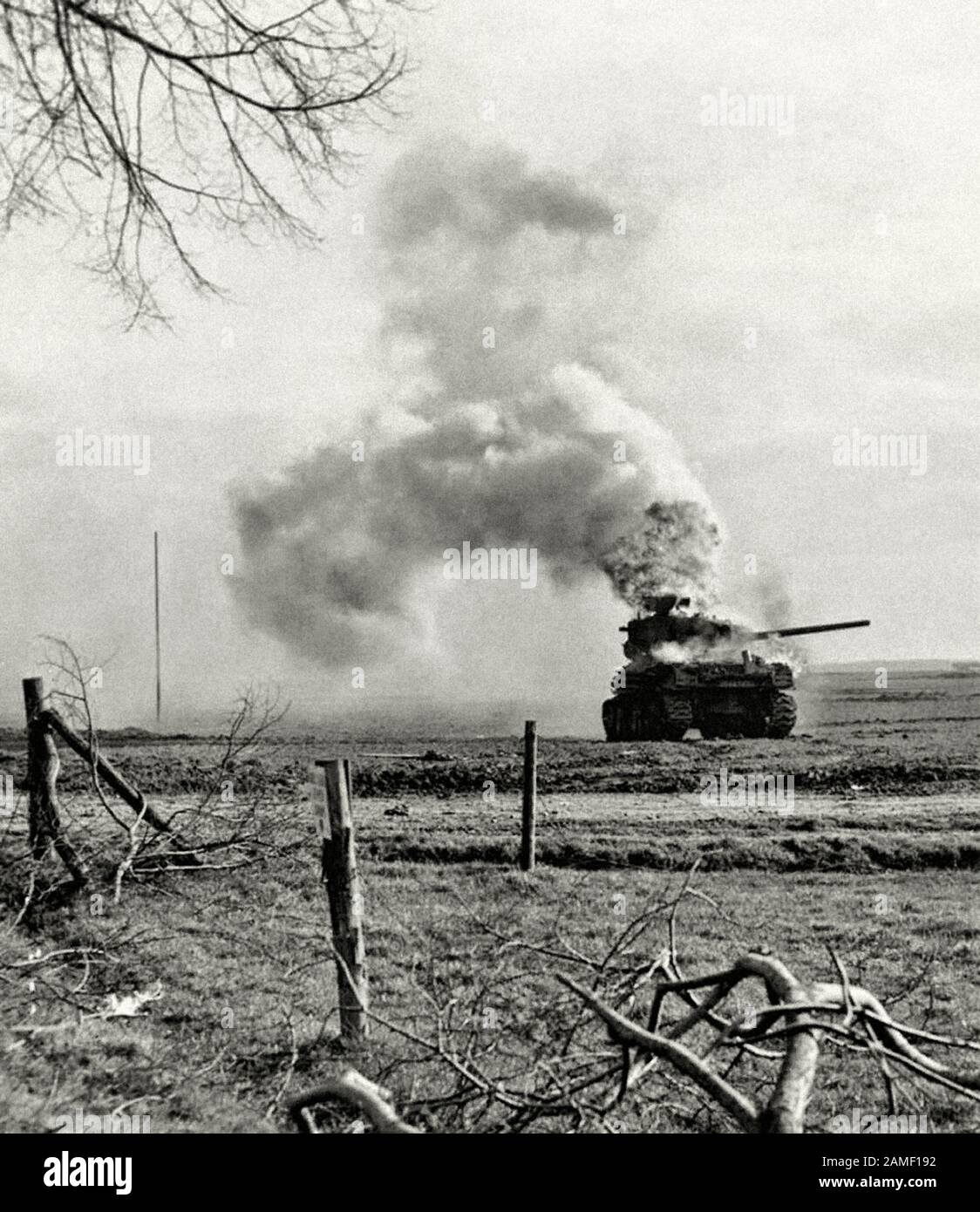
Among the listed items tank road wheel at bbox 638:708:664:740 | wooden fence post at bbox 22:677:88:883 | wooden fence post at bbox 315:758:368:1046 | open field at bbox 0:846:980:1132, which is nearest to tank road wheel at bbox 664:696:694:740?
tank road wheel at bbox 638:708:664:740

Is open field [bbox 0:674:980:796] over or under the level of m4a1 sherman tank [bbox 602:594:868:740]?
under

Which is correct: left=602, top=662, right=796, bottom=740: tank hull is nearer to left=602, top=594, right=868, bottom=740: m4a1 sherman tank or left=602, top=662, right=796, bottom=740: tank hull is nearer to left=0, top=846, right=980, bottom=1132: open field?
left=602, top=594, right=868, bottom=740: m4a1 sherman tank

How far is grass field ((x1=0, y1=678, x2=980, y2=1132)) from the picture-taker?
395cm

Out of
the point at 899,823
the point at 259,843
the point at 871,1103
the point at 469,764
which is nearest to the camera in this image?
the point at 871,1103

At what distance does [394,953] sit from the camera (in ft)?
22.5

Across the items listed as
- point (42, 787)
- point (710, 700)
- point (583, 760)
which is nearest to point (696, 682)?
point (710, 700)

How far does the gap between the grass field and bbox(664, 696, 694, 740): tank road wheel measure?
9462 millimetres

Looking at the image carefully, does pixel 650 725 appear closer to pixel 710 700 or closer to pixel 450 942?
pixel 710 700

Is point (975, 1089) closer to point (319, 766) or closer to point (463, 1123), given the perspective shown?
point (463, 1123)

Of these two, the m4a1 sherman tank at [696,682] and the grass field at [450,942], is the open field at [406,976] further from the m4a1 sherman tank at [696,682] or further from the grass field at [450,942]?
the m4a1 sherman tank at [696,682]

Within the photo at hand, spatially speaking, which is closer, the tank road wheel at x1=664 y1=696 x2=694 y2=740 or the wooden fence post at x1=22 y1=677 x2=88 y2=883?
the wooden fence post at x1=22 y1=677 x2=88 y2=883

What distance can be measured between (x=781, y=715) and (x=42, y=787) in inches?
839

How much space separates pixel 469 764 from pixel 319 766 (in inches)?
610
